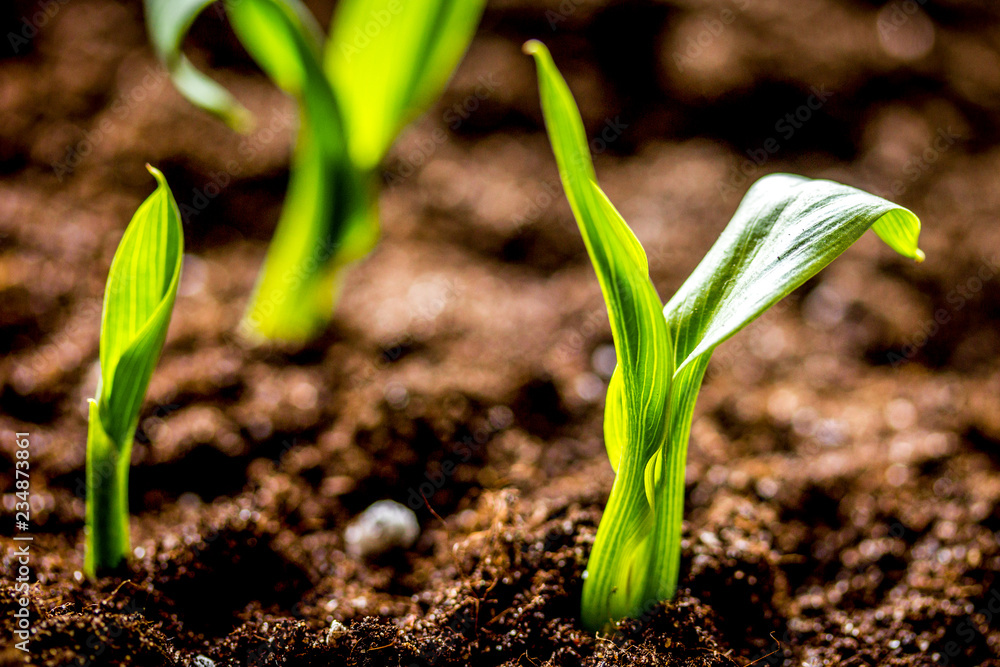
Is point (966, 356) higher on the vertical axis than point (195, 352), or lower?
lower

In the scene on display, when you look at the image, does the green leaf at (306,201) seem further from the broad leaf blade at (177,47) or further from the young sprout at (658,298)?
the young sprout at (658,298)

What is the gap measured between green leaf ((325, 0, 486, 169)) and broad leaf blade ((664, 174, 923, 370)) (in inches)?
26.7

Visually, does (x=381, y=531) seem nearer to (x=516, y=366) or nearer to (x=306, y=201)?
(x=516, y=366)

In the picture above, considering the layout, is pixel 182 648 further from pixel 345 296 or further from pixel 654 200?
pixel 654 200

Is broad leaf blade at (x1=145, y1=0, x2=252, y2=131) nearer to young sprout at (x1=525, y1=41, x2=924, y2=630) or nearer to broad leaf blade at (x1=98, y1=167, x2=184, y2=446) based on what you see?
broad leaf blade at (x1=98, y1=167, x2=184, y2=446)

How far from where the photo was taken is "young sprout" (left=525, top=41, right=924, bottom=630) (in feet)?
1.72

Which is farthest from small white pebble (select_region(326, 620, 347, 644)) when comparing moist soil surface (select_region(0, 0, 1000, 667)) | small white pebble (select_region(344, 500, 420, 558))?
small white pebble (select_region(344, 500, 420, 558))

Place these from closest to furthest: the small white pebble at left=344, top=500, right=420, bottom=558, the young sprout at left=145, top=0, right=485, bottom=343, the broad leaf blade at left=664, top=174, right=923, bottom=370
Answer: the broad leaf blade at left=664, top=174, right=923, bottom=370, the small white pebble at left=344, top=500, right=420, bottom=558, the young sprout at left=145, top=0, right=485, bottom=343

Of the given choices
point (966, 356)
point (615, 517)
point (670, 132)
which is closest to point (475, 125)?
point (670, 132)

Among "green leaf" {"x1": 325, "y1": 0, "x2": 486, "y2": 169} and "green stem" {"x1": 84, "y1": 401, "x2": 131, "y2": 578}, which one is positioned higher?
"green leaf" {"x1": 325, "y1": 0, "x2": 486, "y2": 169}

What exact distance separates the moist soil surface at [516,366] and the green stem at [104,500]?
28mm

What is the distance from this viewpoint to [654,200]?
62.7 inches

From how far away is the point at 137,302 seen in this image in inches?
25.8

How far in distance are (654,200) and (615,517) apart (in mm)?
1093
